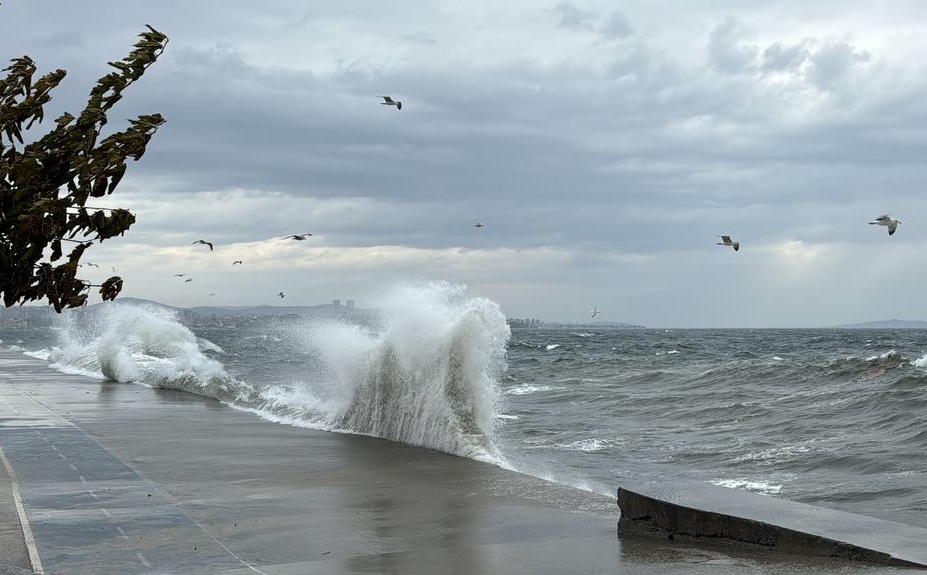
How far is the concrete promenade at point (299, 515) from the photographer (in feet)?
25.2

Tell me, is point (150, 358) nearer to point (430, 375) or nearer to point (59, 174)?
point (430, 375)

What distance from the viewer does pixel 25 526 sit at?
9000mm

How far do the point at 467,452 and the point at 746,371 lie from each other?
20171 mm

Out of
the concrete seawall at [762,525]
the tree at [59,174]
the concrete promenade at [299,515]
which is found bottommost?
the concrete promenade at [299,515]

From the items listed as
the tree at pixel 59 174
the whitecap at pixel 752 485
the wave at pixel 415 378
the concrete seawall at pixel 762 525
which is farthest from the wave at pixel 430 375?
the tree at pixel 59 174

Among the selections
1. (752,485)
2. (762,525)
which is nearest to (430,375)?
(752,485)

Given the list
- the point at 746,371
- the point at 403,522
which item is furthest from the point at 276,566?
the point at 746,371

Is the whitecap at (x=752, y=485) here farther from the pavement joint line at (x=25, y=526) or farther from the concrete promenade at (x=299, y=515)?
the pavement joint line at (x=25, y=526)

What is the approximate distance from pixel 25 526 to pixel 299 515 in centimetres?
231

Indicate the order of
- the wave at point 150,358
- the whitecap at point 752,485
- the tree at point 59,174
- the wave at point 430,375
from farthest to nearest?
the wave at point 150,358, the wave at point 430,375, the whitecap at point 752,485, the tree at point 59,174

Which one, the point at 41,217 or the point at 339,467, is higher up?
the point at 41,217

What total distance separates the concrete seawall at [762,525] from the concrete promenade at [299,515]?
5.7 inches

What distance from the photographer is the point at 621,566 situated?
762cm

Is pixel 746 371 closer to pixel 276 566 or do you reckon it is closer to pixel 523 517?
pixel 523 517
